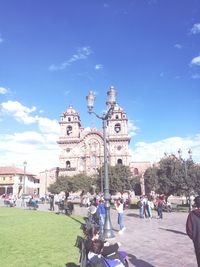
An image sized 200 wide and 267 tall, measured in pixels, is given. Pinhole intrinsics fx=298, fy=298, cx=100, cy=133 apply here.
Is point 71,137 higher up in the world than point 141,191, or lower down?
higher up

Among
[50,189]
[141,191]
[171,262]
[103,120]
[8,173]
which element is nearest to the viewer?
[171,262]

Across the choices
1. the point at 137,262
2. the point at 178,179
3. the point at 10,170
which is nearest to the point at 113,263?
the point at 137,262

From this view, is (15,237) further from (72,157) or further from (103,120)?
(72,157)

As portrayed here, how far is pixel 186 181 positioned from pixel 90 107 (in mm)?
19473

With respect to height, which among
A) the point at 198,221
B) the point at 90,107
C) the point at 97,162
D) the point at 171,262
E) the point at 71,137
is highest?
the point at 71,137

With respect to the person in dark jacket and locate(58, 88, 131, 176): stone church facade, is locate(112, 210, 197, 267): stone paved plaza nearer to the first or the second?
the person in dark jacket

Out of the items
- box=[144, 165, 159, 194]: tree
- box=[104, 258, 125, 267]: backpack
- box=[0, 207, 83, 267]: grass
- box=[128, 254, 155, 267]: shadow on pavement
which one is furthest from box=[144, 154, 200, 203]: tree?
box=[104, 258, 125, 267]: backpack

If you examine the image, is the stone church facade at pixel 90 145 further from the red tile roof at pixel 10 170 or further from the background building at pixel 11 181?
the red tile roof at pixel 10 170

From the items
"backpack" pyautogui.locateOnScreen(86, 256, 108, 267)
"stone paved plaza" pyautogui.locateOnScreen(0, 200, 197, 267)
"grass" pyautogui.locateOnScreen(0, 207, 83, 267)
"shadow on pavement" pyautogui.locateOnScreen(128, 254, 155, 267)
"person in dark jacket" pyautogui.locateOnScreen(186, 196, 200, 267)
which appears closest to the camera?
"person in dark jacket" pyautogui.locateOnScreen(186, 196, 200, 267)

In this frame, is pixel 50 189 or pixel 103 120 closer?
pixel 103 120

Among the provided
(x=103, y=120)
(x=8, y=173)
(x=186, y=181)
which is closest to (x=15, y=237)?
(x=103, y=120)

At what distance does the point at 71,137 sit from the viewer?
7138 cm

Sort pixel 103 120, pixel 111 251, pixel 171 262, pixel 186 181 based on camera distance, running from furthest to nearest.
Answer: pixel 186 181, pixel 103 120, pixel 171 262, pixel 111 251

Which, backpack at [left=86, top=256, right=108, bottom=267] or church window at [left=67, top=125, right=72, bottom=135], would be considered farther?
church window at [left=67, top=125, right=72, bottom=135]
